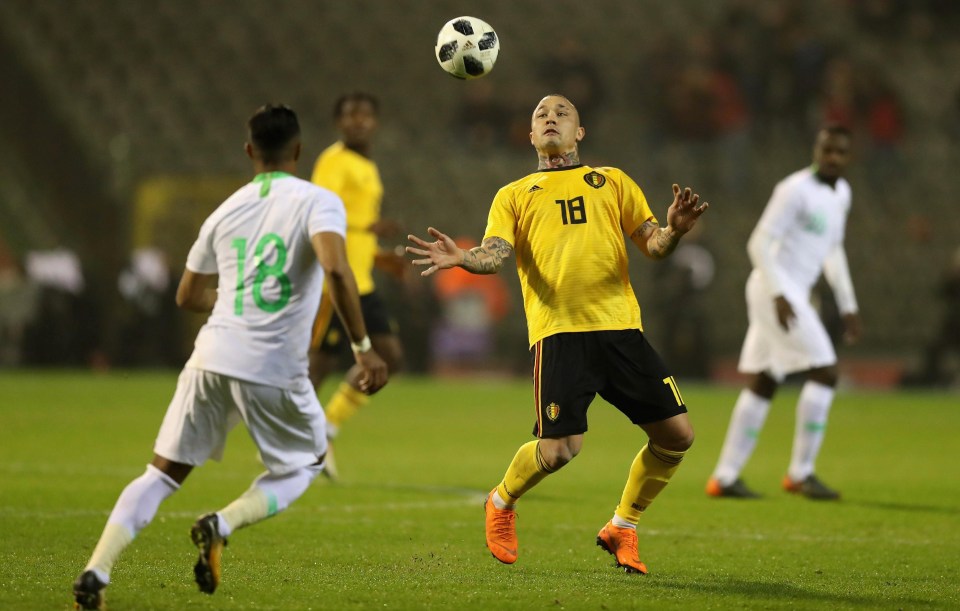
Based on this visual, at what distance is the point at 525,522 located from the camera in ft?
27.0

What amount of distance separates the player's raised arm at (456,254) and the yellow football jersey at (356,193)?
4.00 meters

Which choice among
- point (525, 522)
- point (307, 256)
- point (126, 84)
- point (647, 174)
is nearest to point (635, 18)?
point (647, 174)

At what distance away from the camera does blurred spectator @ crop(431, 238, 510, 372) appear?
21.9 meters

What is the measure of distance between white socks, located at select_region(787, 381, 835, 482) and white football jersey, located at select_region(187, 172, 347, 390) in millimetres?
5117

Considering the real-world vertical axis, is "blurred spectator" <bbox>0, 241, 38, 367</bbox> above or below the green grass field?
above

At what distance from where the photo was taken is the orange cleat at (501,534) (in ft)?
21.3

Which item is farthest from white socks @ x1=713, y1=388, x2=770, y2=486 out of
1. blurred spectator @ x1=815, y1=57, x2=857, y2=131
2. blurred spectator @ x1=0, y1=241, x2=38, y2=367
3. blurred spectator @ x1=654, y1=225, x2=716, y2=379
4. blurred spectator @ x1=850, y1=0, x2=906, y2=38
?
blurred spectator @ x1=850, y1=0, x2=906, y2=38

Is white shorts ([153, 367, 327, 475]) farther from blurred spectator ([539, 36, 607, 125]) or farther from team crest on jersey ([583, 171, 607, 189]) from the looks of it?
blurred spectator ([539, 36, 607, 125])

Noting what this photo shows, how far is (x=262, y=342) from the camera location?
215 inches

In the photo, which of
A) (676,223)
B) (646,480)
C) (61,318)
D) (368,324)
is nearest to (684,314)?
(61,318)

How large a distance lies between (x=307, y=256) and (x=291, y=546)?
2074mm

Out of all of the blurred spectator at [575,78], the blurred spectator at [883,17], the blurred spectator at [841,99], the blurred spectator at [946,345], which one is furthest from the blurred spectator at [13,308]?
the blurred spectator at [883,17]

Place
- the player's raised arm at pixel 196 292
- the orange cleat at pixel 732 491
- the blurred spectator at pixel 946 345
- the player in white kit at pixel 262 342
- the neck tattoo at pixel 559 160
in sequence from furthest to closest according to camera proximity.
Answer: the blurred spectator at pixel 946 345, the orange cleat at pixel 732 491, the neck tattoo at pixel 559 160, the player's raised arm at pixel 196 292, the player in white kit at pixel 262 342

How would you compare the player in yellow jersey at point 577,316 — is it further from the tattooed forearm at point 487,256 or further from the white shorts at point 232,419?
the white shorts at point 232,419
